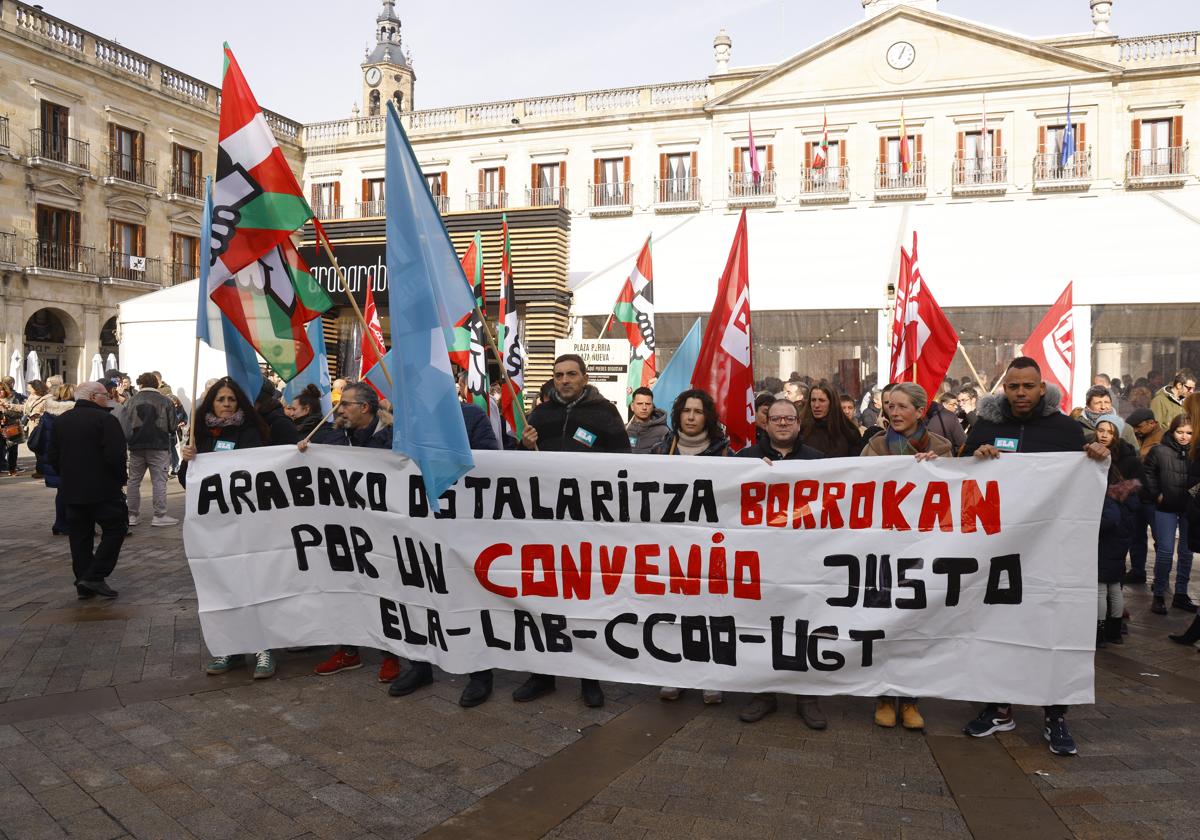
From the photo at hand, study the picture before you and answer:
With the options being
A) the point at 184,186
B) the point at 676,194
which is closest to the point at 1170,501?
the point at 676,194

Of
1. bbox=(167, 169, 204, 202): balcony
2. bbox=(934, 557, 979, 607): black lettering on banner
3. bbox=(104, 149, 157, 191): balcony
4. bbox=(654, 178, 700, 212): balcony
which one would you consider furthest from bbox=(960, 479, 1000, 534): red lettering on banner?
bbox=(167, 169, 204, 202): balcony

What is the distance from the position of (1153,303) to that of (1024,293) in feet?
5.50

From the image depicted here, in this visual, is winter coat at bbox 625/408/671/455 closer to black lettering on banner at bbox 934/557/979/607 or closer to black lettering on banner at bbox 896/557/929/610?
black lettering on banner at bbox 896/557/929/610

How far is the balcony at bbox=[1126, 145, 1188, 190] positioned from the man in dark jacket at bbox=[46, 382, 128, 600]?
101ft

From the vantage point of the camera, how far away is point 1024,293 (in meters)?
13.3

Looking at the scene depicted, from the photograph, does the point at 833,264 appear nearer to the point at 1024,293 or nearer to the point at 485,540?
the point at 1024,293

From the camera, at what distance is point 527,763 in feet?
12.2

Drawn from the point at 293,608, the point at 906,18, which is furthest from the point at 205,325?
the point at 906,18

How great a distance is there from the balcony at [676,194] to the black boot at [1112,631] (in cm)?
2816

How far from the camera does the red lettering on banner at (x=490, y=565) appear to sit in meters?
4.46

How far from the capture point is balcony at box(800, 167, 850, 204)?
31016 millimetres

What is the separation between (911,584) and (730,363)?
232cm

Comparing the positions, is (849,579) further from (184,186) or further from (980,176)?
(184,186)

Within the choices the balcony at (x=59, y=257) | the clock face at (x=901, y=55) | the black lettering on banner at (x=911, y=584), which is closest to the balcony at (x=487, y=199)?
the balcony at (x=59, y=257)
